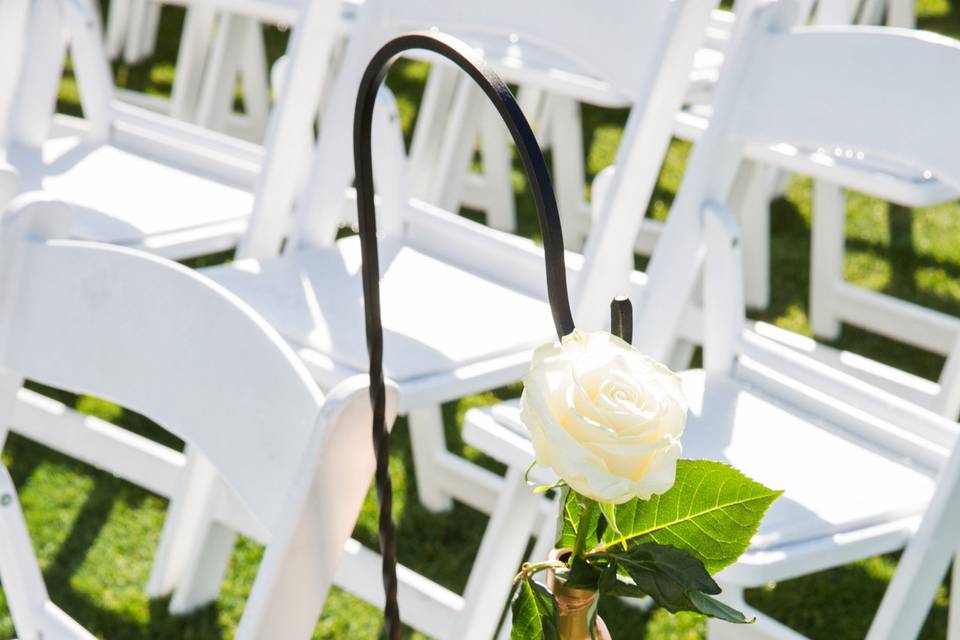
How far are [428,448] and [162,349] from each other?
1.08m

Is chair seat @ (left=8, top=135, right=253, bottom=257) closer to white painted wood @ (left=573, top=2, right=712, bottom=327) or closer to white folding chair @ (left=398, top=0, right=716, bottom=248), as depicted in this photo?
white folding chair @ (left=398, top=0, right=716, bottom=248)

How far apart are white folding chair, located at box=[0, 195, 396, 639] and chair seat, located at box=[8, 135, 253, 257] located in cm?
66

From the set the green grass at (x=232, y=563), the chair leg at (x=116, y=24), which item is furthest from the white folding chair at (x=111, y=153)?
the chair leg at (x=116, y=24)

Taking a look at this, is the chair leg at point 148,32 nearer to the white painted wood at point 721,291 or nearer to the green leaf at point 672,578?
the white painted wood at point 721,291

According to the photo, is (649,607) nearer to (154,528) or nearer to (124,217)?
(154,528)

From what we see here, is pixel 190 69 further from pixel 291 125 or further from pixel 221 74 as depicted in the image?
pixel 291 125

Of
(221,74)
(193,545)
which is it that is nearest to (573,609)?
(193,545)

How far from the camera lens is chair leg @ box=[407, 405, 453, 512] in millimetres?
1997

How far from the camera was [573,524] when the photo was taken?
0.53m

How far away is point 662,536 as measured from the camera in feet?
1.74

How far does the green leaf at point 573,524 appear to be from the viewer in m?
0.51

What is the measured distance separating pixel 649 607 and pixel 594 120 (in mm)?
2393

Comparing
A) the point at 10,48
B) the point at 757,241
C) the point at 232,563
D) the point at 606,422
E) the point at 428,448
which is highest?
the point at 606,422

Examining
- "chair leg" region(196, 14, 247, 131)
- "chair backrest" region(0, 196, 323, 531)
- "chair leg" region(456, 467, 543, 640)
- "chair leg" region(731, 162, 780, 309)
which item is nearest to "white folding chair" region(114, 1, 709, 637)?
"chair leg" region(456, 467, 543, 640)
